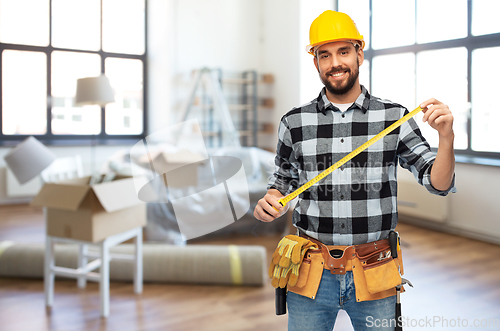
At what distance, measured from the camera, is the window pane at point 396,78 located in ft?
17.0

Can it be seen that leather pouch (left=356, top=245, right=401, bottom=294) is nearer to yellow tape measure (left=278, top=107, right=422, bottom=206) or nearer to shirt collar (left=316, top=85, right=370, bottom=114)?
yellow tape measure (left=278, top=107, right=422, bottom=206)

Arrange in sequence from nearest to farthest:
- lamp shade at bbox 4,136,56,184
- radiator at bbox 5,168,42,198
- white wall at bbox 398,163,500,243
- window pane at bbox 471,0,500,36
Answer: lamp shade at bbox 4,136,56,184
white wall at bbox 398,163,500,243
window pane at bbox 471,0,500,36
radiator at bbox 5,168,42,198

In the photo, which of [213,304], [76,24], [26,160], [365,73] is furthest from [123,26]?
[213,304]

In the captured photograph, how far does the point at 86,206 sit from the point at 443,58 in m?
4.17

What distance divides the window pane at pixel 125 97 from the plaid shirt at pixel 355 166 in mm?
6140

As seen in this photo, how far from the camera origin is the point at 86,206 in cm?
228

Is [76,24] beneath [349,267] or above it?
above

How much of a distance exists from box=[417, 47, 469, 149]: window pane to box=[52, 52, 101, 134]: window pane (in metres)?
4.70

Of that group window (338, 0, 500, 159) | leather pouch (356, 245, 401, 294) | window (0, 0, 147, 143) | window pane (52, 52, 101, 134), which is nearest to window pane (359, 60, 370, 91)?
window (338, 0, 500, 159)

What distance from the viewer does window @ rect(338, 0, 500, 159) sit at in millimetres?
4250

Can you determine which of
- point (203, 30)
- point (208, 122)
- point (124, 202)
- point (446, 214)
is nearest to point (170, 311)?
point (124, 202)

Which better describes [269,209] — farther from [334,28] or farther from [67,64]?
[67,64]

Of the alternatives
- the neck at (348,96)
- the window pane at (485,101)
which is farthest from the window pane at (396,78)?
the neck at (348,96)

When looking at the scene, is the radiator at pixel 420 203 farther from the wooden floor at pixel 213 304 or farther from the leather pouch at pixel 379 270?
the leather pouch at pixel 379 270
